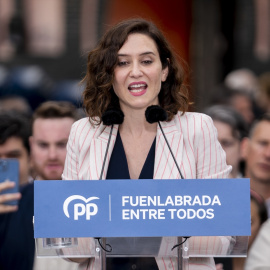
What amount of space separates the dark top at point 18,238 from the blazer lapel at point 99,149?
1.03 m

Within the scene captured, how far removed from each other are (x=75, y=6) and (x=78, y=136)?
10909 mm

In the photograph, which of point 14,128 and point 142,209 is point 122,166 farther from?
point 14,128

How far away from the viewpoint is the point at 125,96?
2.84 metres

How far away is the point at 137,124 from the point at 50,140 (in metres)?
1.51

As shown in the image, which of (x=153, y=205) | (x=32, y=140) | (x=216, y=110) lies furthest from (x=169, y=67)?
(x=216, y=110)

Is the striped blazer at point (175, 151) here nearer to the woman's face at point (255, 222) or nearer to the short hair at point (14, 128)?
the woman's face at point (255, 222)

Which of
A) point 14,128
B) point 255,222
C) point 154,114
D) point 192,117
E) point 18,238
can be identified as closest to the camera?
point 154,114

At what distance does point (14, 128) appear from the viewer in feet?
14.1

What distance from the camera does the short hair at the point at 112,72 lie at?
9.41 ft

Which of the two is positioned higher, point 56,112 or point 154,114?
point 56,112

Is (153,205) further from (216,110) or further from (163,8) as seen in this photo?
(163,8)

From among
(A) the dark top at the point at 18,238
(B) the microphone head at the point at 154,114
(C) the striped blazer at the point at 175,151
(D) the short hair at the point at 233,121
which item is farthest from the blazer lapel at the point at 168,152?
(D) the short hair at the point at 233,121

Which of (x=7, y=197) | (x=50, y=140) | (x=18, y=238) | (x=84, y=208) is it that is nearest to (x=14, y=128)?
(x=50, y=140)

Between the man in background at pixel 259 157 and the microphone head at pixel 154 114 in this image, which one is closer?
the microphone head at pixel 154 114
